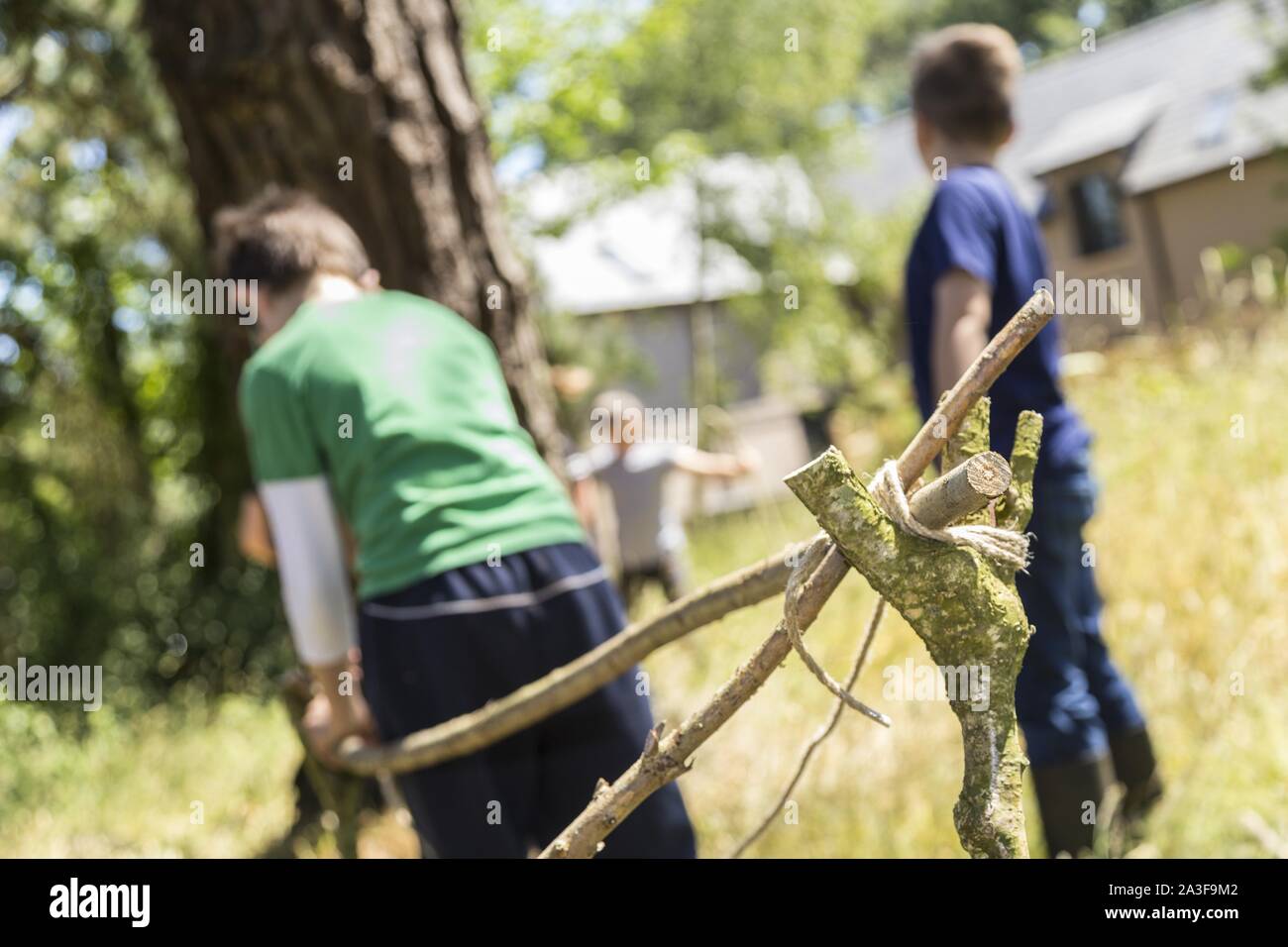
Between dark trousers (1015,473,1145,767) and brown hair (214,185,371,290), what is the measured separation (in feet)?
4.65

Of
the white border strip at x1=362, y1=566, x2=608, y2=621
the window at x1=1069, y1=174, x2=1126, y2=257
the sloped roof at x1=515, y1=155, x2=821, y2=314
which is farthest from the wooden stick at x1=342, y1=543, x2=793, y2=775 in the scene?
the window at x1=1069, y1=174, x2=1126, y2=257

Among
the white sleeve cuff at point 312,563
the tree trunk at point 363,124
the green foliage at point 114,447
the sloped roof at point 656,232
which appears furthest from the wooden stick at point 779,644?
the sloped roof at point 656,232

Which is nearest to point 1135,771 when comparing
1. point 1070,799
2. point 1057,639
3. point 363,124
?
point 1070,799

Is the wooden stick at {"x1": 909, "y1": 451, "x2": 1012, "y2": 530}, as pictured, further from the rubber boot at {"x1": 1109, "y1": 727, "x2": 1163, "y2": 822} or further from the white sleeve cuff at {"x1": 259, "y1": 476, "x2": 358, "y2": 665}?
the rubber boot at {"x1": 1109, "y1": 727, "x2": 1163, "y2": 822}

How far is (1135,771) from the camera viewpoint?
305cm

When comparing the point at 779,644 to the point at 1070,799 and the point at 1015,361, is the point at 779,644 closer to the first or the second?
the point at 1015,361

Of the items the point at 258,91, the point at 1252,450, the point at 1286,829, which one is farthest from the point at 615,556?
the point at 1286,829

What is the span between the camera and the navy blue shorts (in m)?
2.24

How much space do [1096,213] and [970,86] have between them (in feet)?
75.2

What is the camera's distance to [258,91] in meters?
3.80

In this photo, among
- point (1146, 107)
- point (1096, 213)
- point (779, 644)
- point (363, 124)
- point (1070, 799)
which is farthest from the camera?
point (1146, 107)
